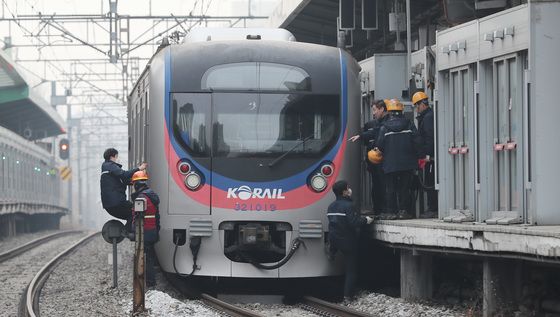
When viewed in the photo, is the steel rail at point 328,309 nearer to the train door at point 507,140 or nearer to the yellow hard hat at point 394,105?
the train door at point 507,140

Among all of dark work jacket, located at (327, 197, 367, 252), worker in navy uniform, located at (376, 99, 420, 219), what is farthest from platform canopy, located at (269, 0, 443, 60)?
dark work jacket, located at (327, 197, 367, 252)

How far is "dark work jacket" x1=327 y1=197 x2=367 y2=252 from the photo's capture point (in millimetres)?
12445

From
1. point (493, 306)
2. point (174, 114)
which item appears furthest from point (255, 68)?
point (493, 306)

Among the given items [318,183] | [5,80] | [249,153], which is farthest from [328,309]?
[5,80]

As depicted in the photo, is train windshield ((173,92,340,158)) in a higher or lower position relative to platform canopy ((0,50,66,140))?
lower

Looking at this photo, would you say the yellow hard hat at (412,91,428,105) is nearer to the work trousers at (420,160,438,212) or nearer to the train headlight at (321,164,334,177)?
the work trousers at (420,160,438,212)

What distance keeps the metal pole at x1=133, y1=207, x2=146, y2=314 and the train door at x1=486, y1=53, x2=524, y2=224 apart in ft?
11.6

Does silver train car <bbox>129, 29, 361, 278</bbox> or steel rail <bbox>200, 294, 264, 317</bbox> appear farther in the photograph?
silver train car <bbox>129, 29, 361, 278</bbox>

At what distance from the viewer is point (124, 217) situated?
15.3m

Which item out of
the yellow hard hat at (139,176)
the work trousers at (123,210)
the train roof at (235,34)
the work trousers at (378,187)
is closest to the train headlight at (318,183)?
the work trousers at (378,187)

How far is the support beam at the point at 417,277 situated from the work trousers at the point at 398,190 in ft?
2.56

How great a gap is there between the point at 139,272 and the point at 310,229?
198cm

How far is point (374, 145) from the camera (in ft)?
43.7

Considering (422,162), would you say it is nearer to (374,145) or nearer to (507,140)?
Answer: (374,145)
